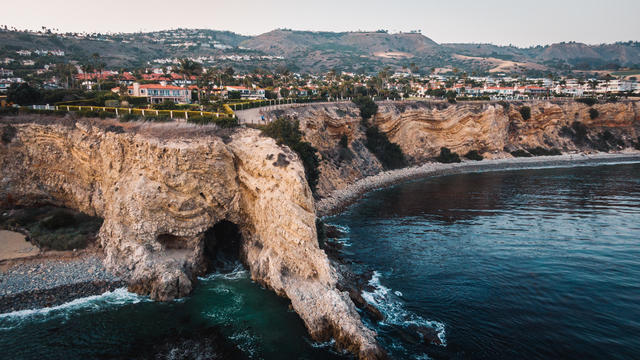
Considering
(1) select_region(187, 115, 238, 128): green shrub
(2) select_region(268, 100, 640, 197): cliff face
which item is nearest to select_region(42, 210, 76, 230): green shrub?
(1) select_region(187, 115, 238, 128): green shrub

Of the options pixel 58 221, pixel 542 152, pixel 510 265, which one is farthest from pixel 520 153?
pixel 58 221

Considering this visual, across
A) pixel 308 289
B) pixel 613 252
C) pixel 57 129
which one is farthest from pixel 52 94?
pixel 613 252

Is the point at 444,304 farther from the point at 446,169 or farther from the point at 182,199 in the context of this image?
the point at 446,169

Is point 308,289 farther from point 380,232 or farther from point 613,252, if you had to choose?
point 613,252

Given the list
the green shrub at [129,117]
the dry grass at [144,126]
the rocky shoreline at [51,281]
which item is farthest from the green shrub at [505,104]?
the rocky shoreline at [51,281]

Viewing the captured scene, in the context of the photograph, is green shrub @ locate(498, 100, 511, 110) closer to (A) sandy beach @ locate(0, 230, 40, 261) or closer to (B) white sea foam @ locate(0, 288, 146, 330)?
(B) white sea foam @ locate(0, 288, 146, 330)

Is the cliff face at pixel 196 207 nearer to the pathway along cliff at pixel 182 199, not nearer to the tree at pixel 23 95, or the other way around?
the pathway along cliff at pixel 182 199
